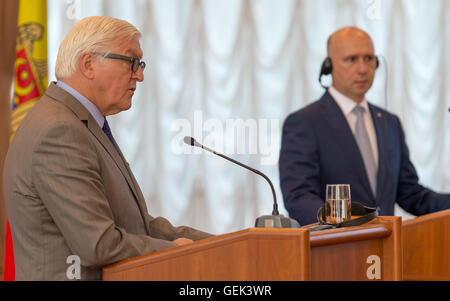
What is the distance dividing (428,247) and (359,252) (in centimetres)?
70

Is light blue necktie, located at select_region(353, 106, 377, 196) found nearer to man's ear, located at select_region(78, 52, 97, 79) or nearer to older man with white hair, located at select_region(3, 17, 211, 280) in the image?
older man with white hair, located at select_region(3, 17, 211, 280)

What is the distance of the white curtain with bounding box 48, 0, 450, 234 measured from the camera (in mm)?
4992

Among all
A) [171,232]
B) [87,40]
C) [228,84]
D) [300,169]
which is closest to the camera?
[87,40]

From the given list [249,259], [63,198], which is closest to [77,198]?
[63,198]

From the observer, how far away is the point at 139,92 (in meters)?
5.01

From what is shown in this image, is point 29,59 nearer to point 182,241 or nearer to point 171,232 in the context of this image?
point 171,232

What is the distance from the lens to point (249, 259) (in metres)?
1.68

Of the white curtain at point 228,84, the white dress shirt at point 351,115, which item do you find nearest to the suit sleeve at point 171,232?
the white dress shirt at point 351,115

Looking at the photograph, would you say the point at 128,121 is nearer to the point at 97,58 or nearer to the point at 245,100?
the point at 245,100

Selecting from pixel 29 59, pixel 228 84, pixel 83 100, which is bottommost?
pixel 83 100

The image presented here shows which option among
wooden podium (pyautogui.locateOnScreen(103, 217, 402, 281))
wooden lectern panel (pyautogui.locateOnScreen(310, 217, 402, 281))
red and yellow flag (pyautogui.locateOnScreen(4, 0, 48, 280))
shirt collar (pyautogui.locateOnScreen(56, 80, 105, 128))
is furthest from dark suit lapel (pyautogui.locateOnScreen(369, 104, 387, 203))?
red and yellow flag (pyautogui.locateOnScreen(4, 0, 48, 280))

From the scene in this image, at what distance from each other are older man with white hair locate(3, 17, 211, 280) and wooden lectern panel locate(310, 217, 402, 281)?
484 mm
